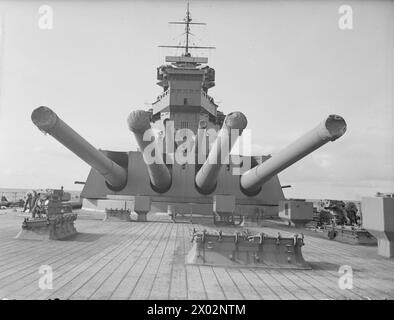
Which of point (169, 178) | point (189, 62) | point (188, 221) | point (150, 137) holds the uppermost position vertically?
point (189, 62)

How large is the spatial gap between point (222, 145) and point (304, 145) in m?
1.68

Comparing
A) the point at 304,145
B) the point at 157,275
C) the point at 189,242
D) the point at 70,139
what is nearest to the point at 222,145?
the point at 304,145

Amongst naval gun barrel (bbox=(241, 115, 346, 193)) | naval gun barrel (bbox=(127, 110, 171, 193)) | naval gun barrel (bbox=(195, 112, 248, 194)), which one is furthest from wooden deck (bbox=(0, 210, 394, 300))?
naval gun barrel (bbox=(127, 110, 171, 193))

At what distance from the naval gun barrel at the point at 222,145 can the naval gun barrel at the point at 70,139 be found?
2.81m

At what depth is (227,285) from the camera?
3248mm

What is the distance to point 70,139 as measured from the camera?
7098 millimetres

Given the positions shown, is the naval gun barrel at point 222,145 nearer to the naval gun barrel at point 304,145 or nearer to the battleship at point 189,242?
the battleship at point 189,242

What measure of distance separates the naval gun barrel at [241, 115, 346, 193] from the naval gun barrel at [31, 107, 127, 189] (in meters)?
4.37

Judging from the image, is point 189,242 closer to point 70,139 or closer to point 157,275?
point 157,275

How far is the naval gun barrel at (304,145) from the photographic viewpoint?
5820 mm
